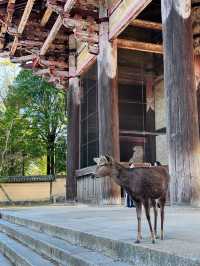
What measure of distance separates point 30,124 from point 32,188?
4.51 meters

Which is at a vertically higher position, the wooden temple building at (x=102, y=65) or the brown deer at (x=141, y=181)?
the wooden temple building at (x=102, y=65)

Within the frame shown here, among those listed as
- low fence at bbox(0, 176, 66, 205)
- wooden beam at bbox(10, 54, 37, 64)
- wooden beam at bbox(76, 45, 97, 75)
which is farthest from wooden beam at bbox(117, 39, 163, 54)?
low fence at bbox(0, 176, 66, 205)

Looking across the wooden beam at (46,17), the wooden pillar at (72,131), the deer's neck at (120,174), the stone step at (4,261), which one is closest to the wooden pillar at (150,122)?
the wooden pillar at (72,131)

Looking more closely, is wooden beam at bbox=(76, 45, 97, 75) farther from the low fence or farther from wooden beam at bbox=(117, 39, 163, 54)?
the low fence

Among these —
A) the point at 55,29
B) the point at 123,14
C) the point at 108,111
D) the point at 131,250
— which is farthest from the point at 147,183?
the point at 55,29

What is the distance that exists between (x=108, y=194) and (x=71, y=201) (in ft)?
14.7

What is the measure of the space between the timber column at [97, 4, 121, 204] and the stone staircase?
4247 millimetres

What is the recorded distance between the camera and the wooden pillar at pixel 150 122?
1438 cm

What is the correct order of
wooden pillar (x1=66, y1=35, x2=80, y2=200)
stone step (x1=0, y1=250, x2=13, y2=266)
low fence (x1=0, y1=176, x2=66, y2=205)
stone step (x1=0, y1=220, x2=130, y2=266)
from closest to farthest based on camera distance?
stone step (x1=0, y1=220, x2=130, y2=266) < stone step (x1=0, y1=250, x2=13, y2=266) < wooden pillar (x1=66, y1=35, x2=80, y2=200) < low fence (x1=0, y1=176, x2=66, y2=205)

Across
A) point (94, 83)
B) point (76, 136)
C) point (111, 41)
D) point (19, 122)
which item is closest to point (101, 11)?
point (111, 41)

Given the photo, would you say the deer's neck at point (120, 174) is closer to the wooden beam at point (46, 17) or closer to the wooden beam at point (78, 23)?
the wooden beam at point (78, 23)

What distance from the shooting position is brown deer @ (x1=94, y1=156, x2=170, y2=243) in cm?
326

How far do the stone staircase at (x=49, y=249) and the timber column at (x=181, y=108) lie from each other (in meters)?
2.43

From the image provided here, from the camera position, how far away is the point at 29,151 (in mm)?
26297
